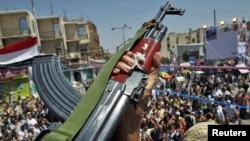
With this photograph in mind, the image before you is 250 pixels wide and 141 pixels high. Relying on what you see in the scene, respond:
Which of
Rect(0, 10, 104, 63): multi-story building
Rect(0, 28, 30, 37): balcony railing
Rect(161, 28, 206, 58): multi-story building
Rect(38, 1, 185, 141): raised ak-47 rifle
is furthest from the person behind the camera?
Rect(161, 28, 206, 58): multi-story building

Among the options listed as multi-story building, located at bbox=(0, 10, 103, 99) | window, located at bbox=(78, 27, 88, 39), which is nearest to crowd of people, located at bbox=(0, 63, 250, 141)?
multi-story building, located at bbox=(0, 10, 103, 99)

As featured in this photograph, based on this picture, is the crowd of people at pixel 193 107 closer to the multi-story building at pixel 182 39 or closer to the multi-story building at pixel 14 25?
the multi-story building at pixel 14 25

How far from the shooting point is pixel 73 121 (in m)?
0.88

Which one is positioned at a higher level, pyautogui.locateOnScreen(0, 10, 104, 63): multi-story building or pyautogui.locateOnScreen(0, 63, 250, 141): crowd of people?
pyautogui.locateOnScreen(0, 10, 104, 63): multi-story building

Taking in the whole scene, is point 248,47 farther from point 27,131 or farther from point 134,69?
point 134,69

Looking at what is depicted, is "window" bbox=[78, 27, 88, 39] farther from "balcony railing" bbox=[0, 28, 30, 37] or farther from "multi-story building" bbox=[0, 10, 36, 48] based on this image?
"balcony railing" bbox=[0, 28, 30, 37]

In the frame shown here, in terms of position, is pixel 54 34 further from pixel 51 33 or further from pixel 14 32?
pixel 14 32

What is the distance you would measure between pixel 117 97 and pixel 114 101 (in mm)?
21

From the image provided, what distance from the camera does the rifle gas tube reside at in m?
0.87

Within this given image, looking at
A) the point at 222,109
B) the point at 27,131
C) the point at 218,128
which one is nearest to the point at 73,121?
the point at 218,128

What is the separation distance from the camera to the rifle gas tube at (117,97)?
87cm

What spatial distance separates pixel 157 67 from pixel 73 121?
47cm

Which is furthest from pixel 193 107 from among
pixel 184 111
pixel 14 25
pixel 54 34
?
pixel 54 34

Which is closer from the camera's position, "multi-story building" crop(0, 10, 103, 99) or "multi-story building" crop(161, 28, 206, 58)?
"multi-story building" crop(0, 10, 103, 99)
